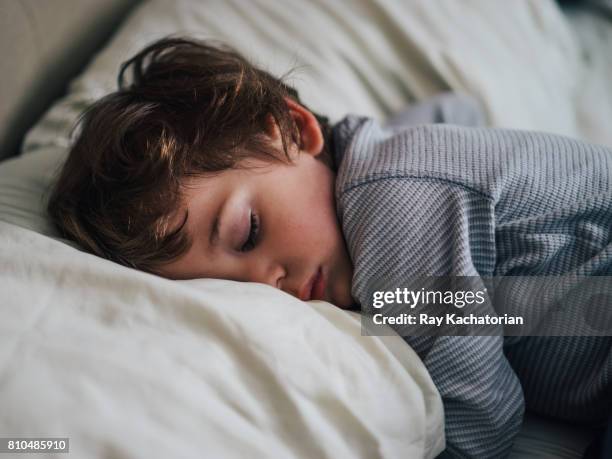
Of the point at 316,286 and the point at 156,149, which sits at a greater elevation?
the point at 156,149

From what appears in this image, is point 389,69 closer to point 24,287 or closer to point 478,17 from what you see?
point 478,17

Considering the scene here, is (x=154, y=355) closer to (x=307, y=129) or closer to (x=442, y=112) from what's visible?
(x=307, y=129)

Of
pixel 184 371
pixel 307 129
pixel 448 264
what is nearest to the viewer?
pixel 184 371

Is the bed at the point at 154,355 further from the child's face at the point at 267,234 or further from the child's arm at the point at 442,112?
the child's arm at the point at 442,112

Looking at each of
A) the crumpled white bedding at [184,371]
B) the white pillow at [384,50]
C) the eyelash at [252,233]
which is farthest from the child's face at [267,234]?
the white pillow at [384,50]

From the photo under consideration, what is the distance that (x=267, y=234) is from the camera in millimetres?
751

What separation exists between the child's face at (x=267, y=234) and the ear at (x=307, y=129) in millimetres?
79

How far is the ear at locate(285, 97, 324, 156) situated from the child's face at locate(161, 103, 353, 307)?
8 centimetres

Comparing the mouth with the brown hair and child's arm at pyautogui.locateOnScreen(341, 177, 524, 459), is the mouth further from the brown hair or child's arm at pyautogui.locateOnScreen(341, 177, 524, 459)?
the brown hair

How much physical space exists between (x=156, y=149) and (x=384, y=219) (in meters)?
0.32

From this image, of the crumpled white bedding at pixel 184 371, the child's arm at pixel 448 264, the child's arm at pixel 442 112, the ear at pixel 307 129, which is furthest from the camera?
the child's arm at pixel 442 112

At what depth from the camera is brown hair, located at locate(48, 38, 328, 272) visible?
0.73 metres

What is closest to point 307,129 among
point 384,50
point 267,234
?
point 267,234

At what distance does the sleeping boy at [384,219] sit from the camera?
703 mm
